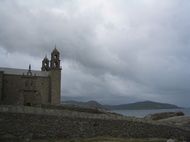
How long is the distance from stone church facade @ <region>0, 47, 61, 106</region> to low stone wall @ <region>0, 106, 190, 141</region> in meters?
29.5

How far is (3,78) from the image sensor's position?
5003 centimetres

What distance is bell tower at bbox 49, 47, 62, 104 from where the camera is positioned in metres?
56.2

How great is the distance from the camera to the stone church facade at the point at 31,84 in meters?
47.8

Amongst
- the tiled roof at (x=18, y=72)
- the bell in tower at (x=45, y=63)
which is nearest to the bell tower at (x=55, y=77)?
the tiled roof at (x=18, y=72)

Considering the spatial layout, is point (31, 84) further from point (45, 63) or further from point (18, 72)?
point (45, 63)

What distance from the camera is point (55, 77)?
187 ft

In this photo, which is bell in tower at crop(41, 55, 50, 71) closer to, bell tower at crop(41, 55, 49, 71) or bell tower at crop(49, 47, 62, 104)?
bell tower at crop(41, 55, 49, 71)

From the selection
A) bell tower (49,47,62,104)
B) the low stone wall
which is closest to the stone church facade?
bell tower (49,47,62,104)

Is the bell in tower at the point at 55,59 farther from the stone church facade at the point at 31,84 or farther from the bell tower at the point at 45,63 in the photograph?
the bell tower at the point at 45,63

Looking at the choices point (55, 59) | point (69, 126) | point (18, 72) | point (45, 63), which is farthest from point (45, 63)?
point (69, 126)

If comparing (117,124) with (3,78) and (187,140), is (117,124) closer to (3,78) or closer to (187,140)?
(187,140)

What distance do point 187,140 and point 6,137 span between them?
11.8m

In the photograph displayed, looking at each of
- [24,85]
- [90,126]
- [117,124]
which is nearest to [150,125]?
[117,124]

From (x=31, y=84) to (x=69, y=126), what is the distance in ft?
129
